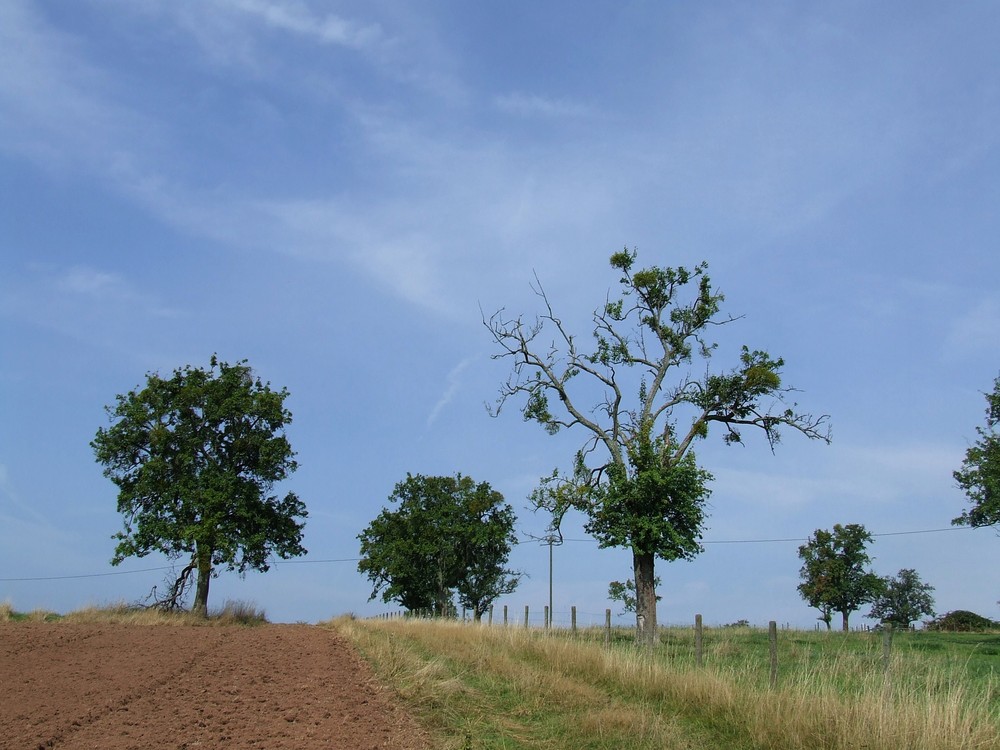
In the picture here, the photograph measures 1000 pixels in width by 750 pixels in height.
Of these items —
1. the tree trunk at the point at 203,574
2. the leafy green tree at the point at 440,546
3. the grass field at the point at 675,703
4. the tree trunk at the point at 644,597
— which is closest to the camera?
the grass field at the point at 675,703

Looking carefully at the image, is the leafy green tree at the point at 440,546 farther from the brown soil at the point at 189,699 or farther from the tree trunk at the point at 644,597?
the brown soil at the point at 189,699

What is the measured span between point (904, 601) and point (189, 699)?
293 ft

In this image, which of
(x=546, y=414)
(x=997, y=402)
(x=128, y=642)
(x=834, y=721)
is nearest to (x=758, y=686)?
(x=834, y=721)

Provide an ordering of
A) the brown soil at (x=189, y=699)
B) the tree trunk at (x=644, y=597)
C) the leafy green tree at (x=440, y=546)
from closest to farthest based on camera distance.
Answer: the brown soil at (x=189, y=699), the tree trunk at (x=644, y=597), the leafy green tree at (x=440, y=546)

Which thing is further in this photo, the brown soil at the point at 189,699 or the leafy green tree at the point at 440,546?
the leafy green tree at the point at 440,546

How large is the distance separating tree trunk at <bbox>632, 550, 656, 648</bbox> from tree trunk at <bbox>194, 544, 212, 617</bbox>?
22.7m

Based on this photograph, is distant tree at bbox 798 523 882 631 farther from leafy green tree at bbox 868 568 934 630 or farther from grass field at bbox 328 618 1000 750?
grass field at bbox 328 618 1000 750

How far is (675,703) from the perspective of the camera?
1144 cm

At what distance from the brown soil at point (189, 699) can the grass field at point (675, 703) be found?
905mm

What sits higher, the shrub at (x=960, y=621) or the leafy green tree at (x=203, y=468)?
the leafy green tree at (x=203, y=468)

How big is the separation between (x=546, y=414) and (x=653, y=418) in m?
4.68

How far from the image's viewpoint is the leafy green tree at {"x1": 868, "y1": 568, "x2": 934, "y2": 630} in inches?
3184

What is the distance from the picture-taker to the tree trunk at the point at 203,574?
39938mm

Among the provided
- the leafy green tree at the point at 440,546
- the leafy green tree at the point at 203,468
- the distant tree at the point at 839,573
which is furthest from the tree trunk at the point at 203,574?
the distant tree at the point at 839,573
